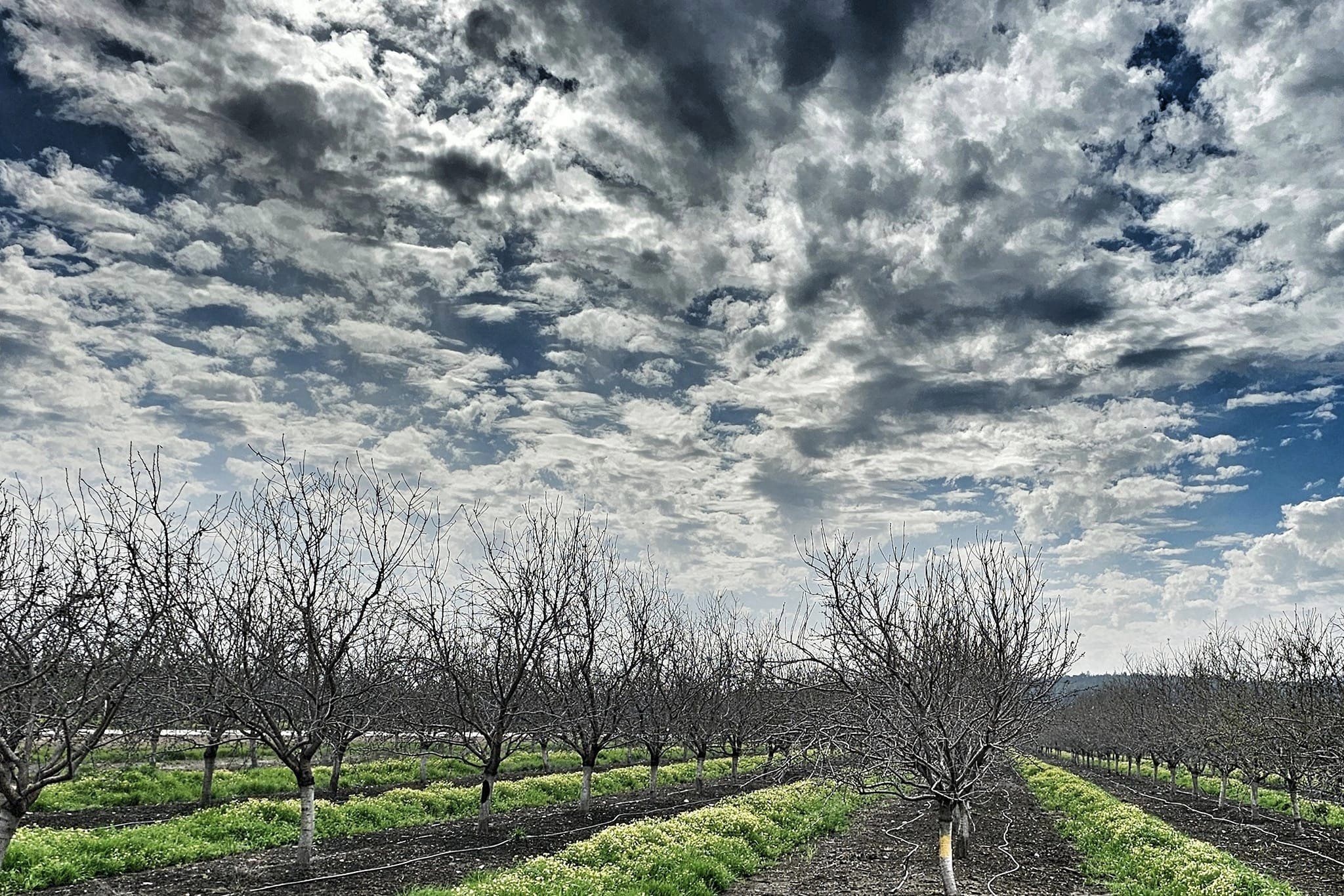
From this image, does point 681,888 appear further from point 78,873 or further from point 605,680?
point 605,680

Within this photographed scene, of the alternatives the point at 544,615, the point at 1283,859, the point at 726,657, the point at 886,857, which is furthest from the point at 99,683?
the point at 726,657

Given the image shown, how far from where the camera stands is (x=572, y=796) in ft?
104

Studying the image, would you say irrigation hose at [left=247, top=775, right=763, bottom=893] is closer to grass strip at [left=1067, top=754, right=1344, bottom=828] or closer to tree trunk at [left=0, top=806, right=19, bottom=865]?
tree trunk at [left=0, top=806, right=19, bottom=865]

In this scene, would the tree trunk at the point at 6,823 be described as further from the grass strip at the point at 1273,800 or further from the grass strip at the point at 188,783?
the grass strip at the point at 1273,800

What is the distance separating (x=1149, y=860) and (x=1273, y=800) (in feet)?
102

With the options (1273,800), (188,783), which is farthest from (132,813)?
A: (1273,800)

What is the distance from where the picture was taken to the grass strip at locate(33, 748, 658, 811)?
83.7 feet

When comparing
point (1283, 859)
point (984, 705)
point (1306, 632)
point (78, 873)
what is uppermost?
point (1306, 632)

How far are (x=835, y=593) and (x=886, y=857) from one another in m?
8.80

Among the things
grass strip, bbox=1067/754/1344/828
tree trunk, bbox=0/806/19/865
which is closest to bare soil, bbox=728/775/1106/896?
tree trunk, bbox=0/806/19/865

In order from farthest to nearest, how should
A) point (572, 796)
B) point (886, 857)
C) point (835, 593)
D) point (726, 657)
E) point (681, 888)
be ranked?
point (726, 657) → point (572, 796) → point (886, 857) → point (835, 593) → point (681, 888)

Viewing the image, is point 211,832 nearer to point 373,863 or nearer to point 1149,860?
point 373,863

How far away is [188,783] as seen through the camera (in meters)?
29.1

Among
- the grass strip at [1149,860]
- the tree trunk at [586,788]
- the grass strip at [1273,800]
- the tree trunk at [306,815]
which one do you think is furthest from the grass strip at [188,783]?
the grass strip at [1273,800]
